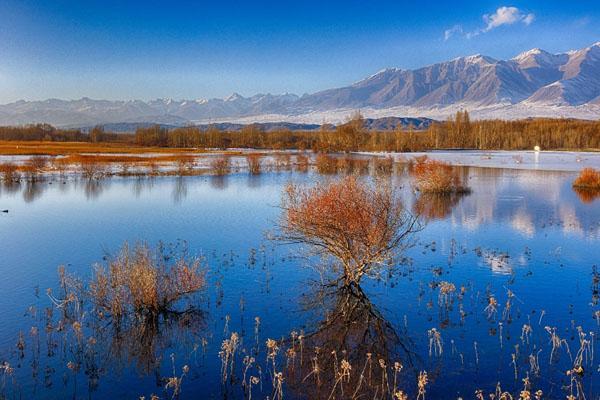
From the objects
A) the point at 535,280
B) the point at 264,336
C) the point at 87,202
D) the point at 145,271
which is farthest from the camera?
the point at 87,202

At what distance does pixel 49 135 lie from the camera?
131625mm

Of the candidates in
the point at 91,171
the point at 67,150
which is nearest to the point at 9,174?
the point at 91,171

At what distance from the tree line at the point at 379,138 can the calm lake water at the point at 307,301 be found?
7095 cm

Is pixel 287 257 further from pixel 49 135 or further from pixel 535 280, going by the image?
pixel 49 135

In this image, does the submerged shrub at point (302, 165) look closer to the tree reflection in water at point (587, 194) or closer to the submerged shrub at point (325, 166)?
the submerged shrub at point (325, 166)

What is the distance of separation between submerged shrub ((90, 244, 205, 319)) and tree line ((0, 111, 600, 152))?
82.1 meters

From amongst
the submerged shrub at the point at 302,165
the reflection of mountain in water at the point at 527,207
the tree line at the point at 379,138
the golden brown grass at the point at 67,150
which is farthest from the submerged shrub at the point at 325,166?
the golden brown grass at the point at 67,150

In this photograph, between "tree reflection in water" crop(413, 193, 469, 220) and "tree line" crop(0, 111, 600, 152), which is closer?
"tree reflection in water" crop(413, 193, 469, 220)

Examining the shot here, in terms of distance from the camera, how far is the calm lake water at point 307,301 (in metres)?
9.88

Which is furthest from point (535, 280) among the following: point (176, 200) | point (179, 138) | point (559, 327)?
point (179, 138)

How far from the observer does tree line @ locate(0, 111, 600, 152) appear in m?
101

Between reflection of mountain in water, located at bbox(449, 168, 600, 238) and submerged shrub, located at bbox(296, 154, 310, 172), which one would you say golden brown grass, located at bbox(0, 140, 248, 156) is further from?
reflection of mountain in water, located at bbox(449, 168, 600, 238)

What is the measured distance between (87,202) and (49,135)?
112485 mm

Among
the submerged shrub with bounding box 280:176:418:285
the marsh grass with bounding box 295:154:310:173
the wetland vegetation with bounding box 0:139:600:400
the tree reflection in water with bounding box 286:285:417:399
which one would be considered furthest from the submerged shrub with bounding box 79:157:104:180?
the tree reflection in water with bounding box 286:285:417:399
